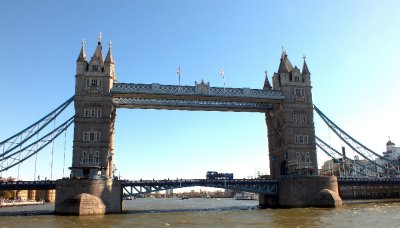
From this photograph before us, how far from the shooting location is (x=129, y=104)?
257 feet

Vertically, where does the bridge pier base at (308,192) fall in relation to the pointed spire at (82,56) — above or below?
below

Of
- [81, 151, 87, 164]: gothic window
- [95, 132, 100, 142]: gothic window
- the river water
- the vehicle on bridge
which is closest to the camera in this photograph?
the river water

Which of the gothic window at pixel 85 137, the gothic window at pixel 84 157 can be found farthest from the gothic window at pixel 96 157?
the gothic window at pixel 85 137

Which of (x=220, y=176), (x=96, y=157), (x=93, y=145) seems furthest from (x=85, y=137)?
(x=220, y=176)

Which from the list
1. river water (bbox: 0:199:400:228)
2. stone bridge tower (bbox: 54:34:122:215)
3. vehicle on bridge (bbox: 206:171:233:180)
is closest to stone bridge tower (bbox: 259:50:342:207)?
vehicle on bridge (bbox: 206:171:233:180)

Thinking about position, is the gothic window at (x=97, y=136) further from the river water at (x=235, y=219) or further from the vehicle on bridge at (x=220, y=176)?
the vehicle on bridge at (x=220, y=176)

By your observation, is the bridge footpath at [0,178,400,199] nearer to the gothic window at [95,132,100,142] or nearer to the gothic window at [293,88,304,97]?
the gothic window at [95,132,100,142]

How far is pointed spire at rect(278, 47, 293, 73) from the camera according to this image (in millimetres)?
82500

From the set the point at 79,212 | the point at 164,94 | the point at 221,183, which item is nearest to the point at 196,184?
the point at 221,183

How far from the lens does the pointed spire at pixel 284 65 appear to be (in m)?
82.5

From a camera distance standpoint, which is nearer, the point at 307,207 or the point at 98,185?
the point at 98,185

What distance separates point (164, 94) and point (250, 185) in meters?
24.1

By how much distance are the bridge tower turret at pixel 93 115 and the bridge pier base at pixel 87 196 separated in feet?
11.4

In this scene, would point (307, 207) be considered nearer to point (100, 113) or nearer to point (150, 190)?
point (150, 190)
